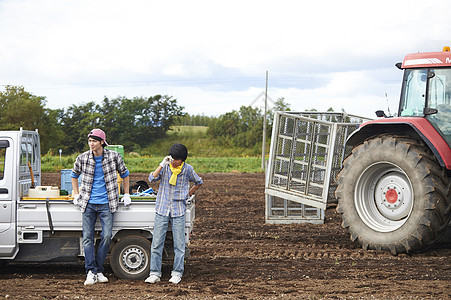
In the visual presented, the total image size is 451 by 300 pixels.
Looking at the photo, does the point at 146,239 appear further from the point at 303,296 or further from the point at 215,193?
the point at 215,193

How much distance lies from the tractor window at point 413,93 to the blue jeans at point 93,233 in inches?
190

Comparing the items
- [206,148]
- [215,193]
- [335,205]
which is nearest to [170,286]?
[335,205]

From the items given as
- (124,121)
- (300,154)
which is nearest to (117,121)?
(124,121)

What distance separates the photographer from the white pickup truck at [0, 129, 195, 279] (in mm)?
7012

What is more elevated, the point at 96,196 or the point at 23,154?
the point at 23,154

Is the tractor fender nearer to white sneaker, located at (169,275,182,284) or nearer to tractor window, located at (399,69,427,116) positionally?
tractor window, located at (399,69,427,116)

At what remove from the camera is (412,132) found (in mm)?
8469

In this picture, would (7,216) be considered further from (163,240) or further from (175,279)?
(175,279)

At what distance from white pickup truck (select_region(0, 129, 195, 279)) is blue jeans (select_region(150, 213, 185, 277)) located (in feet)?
0.57

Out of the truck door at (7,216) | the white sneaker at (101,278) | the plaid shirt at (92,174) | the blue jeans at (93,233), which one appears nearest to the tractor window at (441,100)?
the plaid shirt at (92,174)

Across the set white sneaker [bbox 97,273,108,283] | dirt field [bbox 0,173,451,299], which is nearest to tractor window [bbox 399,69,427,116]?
dirt field [bbox 0,173,451,299]

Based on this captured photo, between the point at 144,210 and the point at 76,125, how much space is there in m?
48.8

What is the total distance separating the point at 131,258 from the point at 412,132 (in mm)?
4599

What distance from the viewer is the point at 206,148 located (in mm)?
54531
